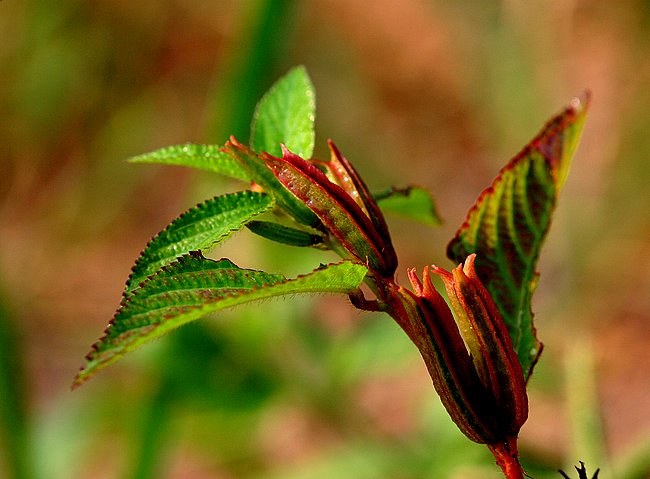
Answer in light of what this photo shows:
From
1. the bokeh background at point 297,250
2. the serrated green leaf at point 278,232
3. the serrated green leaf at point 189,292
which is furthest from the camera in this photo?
the bokeh background at point 297,250

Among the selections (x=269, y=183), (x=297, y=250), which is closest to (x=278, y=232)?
(x=269, y=183)

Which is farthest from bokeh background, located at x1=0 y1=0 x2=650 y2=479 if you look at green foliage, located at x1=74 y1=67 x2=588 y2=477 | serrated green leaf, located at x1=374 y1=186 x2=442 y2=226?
green foliage, located at x1=74 y1=67 x2=588 y2=477

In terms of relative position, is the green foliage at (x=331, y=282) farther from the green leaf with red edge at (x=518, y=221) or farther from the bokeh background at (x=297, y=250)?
the bokeh background at (x=297, y=250)

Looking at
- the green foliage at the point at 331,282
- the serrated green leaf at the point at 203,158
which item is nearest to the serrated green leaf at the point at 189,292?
the green foliage at the point at 331,282

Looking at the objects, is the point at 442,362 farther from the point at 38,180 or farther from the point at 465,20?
the point at 38,180

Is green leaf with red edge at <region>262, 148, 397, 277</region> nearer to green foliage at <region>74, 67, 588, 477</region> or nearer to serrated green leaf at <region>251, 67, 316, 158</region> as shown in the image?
green foliage at <region>74, 67, 588, 477</region>

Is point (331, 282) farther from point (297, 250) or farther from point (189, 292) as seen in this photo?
point (297, 250)
